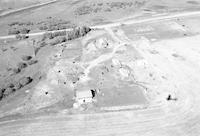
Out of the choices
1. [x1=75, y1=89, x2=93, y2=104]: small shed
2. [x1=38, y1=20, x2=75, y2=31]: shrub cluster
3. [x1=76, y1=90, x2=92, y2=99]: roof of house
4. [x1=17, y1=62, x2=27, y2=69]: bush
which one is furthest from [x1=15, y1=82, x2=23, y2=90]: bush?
[x1=38, y1=20, x2=75, y2=31]: shrub cluster

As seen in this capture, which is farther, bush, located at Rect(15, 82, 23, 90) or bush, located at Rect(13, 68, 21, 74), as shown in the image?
bush, located at Rect(13, 68, 21, 74)

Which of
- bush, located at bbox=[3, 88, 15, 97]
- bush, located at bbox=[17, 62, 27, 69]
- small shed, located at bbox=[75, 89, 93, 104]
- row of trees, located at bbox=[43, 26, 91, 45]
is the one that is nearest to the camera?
small shed, located at bbox=[75, 89, 93, 104]

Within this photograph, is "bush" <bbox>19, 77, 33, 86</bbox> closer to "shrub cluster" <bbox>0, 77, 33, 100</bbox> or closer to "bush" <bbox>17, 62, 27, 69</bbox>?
"shrub cluster" <bbox>0, 77, 33, 100</bbox>

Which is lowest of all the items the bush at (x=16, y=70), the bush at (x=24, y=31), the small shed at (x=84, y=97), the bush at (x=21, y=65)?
the small shed at (x=84, y=97)

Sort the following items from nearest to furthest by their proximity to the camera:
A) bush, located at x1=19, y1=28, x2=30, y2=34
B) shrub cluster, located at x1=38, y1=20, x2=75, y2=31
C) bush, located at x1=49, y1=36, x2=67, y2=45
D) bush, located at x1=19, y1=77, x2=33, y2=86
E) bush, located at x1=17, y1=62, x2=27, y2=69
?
bush, located at x1=19, y1=77, x2=33, y2=86, bush, located at x1=17, y1=62, x2=27, y2=69, bush, located at x1=49, y1=36, x2=67, y2=45, bush, located at x1=19, y1=28, x2=30, y2=34, shrub cluster, located at x1=38, y1=20, x2=75, y2=31

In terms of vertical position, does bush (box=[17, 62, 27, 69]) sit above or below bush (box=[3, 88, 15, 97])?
above

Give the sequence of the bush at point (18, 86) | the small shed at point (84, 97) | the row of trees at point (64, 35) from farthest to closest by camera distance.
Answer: the row of trees at point (64, 35) → the bush at point (18, 86) → the small shed at point (84, 97)

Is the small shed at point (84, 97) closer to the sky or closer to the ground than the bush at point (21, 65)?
closer to the ground

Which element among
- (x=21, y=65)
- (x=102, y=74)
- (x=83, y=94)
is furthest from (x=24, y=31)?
(x=83, y=94)

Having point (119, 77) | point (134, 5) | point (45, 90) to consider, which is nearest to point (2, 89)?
point (45, 90)

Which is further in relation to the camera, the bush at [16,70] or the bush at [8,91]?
the bush at [16,70]

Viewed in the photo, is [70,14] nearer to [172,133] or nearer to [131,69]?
[131,69]

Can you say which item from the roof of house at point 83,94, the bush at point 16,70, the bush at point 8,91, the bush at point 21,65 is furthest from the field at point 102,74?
the bush at point 8,91

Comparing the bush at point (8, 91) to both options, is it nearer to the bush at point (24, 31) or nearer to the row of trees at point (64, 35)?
the row of trees at point (64, 35)
